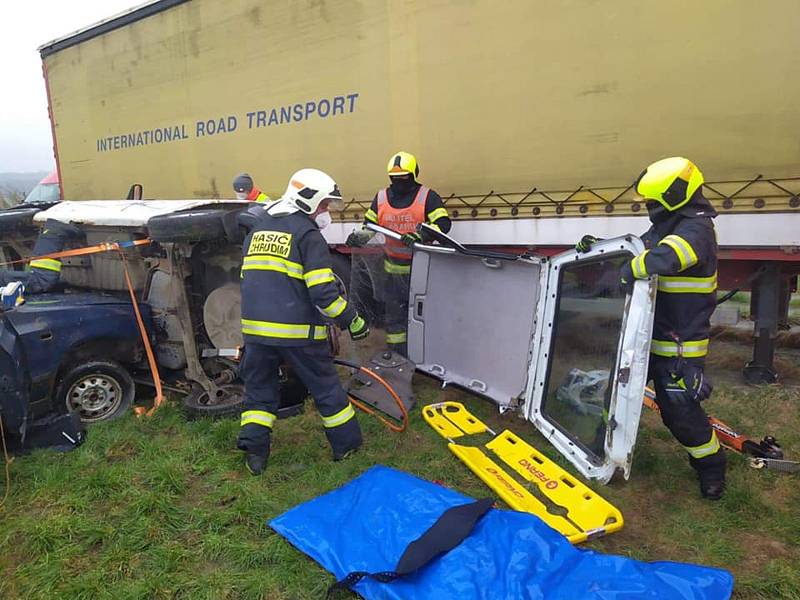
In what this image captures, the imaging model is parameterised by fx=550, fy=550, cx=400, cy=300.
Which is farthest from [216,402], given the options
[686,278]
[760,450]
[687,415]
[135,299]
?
[760,450]

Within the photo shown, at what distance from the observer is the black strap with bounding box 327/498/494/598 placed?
2.14 m

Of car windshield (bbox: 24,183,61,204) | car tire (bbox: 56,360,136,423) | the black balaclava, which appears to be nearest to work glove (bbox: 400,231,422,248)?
the black balaclava

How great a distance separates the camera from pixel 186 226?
3578mm

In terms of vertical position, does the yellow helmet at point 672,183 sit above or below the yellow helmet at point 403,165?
below

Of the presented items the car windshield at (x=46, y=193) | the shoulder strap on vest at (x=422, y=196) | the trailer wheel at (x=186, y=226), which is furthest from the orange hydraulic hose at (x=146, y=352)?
the car windshield at (x=46, y=193)

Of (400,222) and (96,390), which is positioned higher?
(400,222)

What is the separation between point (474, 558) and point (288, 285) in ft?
5.59

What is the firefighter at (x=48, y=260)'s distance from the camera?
4.12 metres

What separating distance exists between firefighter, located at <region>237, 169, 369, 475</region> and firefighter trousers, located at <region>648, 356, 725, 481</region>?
5.39 feet

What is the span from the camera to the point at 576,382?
10.6ft

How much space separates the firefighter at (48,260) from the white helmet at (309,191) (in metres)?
2.10

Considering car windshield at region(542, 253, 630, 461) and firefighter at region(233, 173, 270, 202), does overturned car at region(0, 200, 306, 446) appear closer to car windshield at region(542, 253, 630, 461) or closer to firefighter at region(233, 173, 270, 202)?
firefighter at region(233, 173, 270, 202)

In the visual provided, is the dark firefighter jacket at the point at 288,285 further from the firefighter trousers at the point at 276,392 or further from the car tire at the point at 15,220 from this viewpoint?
the car tire at the point at 15,220

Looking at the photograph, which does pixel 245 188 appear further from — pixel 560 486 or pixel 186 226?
pixel 560 486
